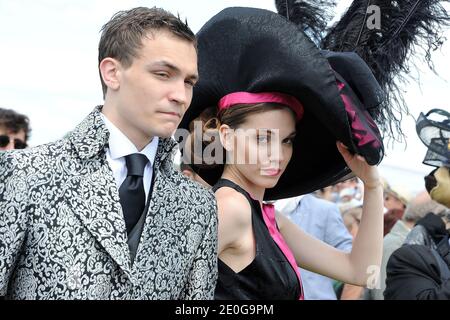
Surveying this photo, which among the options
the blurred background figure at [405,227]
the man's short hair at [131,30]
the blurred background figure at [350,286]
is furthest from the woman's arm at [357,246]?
the blurred background figure at [350,286]

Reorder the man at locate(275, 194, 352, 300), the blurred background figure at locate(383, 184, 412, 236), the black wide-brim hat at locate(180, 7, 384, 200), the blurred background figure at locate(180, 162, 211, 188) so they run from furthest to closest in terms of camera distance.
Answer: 1. the blurred background figure at locate(383, 184, 412, 236)
2. the man at locate(275, 194, 352, 300)
3. the blurred background figure at locate(180, 162, 211, 188)
4. the black wide-brim hat at locate(180, 7, 384, 200)

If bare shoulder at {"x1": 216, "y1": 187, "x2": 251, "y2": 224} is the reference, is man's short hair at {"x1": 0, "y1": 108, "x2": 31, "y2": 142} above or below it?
below

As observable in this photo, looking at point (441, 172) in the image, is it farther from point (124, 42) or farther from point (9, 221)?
point (9, 221)

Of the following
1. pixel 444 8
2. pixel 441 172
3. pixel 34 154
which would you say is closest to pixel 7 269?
pixel 34 154

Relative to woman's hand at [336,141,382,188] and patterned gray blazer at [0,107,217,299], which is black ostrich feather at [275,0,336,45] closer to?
woman's hand at [336,141,382,188]

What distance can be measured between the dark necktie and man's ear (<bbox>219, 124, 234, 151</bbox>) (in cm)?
65

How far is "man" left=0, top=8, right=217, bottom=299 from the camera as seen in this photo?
2088 mm

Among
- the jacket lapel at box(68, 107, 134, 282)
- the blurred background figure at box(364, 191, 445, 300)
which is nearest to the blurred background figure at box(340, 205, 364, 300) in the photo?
the blurred background figure at box(364, 191, 445, 300)

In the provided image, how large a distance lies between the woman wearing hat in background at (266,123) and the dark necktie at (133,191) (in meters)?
0.48

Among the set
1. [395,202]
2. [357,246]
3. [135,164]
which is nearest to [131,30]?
[135,164]

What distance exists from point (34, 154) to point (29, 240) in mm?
239

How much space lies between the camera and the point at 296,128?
123 inches

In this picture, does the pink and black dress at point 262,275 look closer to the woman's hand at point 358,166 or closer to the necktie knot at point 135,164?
the woman's hand at point 358,166

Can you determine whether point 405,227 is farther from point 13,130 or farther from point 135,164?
point 135,164
